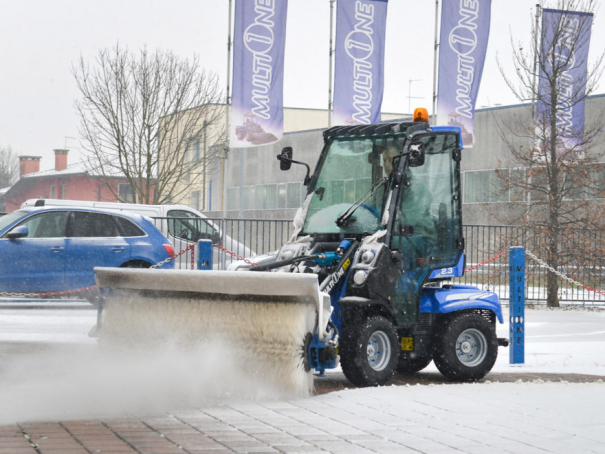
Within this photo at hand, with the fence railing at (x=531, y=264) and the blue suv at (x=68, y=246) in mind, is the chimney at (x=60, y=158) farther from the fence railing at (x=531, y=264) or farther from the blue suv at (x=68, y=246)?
the blue suv at (x=68, y=246)

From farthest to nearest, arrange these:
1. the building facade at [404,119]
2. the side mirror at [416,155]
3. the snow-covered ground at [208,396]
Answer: the building facade at [404,119]
the side mirror at [416,155]
the snow-covered ground at [208,396]

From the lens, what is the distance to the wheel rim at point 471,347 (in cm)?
944

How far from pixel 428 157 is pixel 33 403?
4.60 meters

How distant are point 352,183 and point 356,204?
40 centimetres

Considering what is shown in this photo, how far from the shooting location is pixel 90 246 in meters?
15.5

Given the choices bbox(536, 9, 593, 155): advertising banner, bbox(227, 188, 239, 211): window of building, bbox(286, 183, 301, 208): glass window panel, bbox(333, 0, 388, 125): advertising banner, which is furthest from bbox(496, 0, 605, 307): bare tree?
bbox(227, 188, 239, 211): window of building

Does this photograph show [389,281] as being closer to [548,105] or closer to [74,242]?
[74,242]

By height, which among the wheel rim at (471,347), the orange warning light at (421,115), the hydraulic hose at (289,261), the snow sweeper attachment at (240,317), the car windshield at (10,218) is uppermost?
the orange warning light at (421,115)

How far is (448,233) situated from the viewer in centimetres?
955

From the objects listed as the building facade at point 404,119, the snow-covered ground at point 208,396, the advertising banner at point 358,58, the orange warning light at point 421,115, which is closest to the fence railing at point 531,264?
the building facade at point 404,119

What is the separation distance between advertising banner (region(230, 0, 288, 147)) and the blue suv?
854 centimetres

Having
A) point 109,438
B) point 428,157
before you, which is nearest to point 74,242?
point 428,157

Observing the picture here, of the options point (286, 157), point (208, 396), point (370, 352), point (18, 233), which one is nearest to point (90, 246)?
point (18, 233)

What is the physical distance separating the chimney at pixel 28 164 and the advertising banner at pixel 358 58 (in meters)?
66.9
